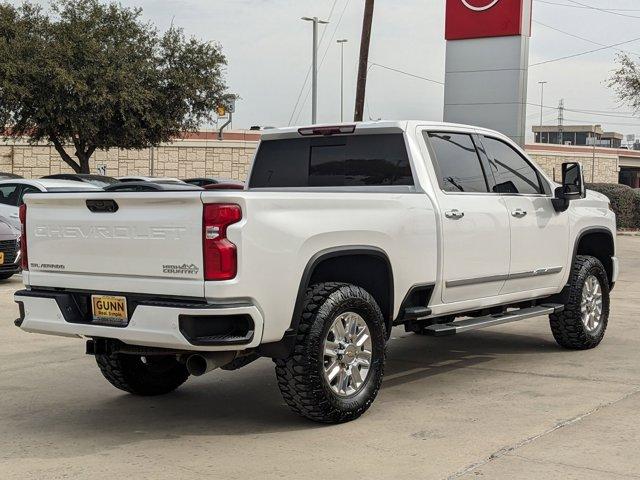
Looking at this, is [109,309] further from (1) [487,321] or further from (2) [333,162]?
(1) [487,321]

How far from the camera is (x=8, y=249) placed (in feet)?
45.2

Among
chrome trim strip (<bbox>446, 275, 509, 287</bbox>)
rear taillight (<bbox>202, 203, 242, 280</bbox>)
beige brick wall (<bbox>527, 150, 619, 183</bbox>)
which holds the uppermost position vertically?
beige brick wall (<bbox>527, 150, 619, 183</bbox>)

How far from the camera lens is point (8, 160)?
55.0 m

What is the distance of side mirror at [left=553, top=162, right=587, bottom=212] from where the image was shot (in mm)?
8266

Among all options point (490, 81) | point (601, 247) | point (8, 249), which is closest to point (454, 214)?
point (601, 247)

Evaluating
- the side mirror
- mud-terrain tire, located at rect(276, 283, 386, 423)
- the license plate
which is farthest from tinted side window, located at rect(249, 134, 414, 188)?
the license plate

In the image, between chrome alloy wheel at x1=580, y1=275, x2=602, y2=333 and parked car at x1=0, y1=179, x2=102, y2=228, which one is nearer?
chrome alloy wheel at x1=580, y1=275, x2=602, y2=333

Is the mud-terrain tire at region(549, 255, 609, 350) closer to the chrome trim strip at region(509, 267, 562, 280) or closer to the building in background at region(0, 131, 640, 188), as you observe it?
the chrome trim strip at region(509, 267, 562, 280)

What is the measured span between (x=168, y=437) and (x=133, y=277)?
3.38 ft

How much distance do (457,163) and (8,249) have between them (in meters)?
8.44

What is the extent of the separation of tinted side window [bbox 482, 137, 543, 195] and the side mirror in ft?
0.59

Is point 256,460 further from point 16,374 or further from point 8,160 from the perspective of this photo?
point 8,160

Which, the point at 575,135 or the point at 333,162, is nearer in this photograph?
the point at 333,162

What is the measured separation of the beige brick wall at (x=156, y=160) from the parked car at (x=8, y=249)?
40.5 m
